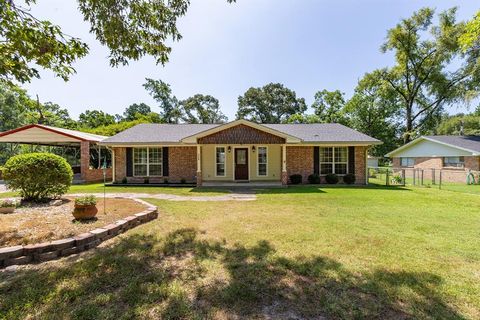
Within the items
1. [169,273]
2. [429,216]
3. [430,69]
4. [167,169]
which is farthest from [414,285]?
[430,69]

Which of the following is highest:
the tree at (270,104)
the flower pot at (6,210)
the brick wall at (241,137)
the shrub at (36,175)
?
the tree at (270,104)

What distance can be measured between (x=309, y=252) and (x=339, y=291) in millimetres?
1169

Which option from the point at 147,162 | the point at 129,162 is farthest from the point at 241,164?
the point at 129,162

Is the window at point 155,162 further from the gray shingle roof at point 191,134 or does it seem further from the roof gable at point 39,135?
the roof gable at point 39,135

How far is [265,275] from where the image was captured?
11.1ft

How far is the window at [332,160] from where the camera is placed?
49.3 feet

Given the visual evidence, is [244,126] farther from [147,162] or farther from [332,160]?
[147,162]

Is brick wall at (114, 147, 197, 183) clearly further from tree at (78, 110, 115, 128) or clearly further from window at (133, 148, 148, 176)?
tree at (78, 110, 115, 128)

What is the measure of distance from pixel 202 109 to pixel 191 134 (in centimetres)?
2843

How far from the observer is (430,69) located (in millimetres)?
27062

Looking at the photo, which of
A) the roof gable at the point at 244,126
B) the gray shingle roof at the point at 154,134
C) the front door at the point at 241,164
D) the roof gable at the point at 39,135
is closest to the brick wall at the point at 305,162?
the roof gable at the point at 244,126

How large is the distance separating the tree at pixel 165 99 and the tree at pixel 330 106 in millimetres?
23216

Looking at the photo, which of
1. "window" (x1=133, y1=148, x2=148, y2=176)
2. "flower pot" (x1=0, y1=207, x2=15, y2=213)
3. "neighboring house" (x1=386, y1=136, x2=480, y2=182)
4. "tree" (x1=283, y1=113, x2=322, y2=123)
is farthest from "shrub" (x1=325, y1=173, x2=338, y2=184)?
"tree" (x1=283, y1=113, x2=322, y2=123)

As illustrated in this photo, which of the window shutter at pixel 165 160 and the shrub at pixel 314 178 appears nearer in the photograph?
the shrub at pixel 314 178
